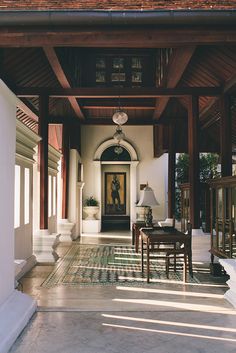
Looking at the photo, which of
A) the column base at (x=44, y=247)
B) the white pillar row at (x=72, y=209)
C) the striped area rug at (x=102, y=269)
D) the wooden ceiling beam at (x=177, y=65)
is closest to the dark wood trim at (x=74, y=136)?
the white pillar row at (x=72, y=209)

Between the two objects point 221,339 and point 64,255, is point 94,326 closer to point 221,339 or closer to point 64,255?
point 221,339

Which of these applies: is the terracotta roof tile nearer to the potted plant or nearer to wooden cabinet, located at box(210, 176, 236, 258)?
wooden cabinet, located at box(210, 176, 236, 258)

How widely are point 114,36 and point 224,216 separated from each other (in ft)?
11.2

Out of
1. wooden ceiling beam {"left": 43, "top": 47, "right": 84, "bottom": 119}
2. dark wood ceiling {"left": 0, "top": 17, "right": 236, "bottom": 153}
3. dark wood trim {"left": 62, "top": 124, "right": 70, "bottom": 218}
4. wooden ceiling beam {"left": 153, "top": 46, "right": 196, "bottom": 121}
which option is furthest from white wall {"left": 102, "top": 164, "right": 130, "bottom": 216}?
wooden ceiling beam {"left": 153, "top": 46, "right": 196, "bottom": 121}

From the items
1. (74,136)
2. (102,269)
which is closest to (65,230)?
(74,136)

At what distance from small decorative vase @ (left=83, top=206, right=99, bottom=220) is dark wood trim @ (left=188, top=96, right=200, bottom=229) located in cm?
730

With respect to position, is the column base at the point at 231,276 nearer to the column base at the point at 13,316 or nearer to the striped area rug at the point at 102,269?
the striped area rug at the point at 102,269

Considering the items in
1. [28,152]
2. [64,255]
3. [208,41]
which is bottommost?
[64,255]

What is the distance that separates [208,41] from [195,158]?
5142 mm

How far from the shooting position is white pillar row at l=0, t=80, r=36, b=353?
4277 mm

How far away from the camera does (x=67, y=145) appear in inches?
560

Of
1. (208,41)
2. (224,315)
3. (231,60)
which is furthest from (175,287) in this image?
(231,60)

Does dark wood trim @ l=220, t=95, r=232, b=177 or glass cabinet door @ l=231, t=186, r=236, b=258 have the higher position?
dark wood trim @ l=220, t=95, r=232, b=177

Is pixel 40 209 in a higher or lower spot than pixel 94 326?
higher
